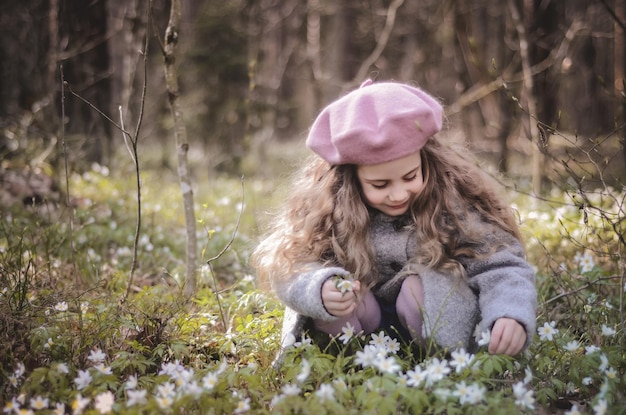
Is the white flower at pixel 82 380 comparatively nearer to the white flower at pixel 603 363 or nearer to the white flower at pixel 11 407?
the white flower at pixel 11 407

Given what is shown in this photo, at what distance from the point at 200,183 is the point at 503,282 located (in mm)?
6421

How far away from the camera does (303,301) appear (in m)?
2.29

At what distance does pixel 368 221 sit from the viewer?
254cm

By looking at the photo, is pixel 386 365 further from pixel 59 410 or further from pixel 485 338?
pixel 59 410

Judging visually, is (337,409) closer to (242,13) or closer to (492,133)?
(492,133)

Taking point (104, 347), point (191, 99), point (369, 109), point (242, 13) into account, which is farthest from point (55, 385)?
point (242, 13)

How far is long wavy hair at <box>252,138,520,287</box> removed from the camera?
247 cm

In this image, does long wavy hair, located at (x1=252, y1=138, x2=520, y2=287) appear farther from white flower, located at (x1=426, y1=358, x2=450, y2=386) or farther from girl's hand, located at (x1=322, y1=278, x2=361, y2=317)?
white flower, located at (x1=426, y1=358, x2=450, y2=386)

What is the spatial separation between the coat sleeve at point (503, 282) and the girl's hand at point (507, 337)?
0.03 meters

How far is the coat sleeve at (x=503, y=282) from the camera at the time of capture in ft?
7.13

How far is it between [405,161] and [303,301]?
723mm

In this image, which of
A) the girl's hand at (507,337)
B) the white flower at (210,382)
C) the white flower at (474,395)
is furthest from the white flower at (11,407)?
the girl's hand at (507,337)

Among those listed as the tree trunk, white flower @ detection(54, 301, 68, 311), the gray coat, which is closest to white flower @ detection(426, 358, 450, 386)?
the gray coat

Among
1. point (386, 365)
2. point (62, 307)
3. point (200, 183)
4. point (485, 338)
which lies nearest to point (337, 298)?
point (386, 365)
